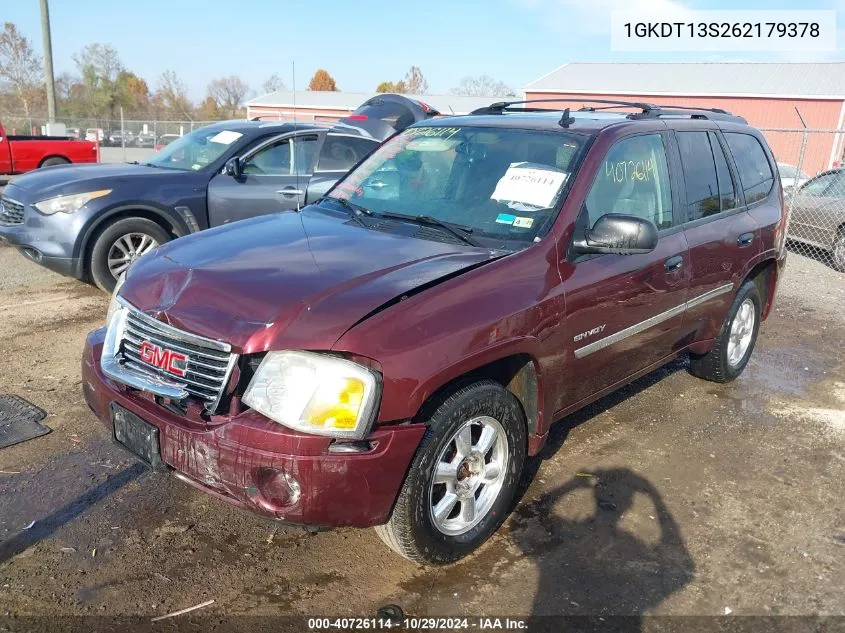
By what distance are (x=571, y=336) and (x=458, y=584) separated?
1.22 m

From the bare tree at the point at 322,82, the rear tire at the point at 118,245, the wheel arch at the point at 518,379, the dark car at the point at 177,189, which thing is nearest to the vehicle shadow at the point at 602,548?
the wheel arch at the point at 518,379

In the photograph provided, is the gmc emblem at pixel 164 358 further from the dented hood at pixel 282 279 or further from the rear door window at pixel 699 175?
the rear door window at pixel 699 175

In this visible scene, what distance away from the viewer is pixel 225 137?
7523 millimetres

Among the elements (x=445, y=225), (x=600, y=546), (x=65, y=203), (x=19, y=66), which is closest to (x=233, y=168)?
(x=65, y=203)

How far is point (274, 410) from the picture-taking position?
2.51 m

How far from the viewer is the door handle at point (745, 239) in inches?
183

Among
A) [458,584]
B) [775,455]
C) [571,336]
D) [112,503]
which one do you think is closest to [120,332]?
[112,503]

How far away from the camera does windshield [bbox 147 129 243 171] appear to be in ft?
24.0

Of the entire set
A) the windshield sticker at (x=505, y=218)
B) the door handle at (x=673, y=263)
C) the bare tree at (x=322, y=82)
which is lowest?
the door handle at (x=673, y=263)

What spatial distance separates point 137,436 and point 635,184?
2.79 metres

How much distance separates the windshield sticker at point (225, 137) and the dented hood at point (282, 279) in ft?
13.8

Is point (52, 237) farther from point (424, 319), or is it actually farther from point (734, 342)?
point (734, 342)

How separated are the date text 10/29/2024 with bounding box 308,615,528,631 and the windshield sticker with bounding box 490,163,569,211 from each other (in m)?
1.85

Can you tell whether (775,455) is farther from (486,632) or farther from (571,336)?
(486,632)
